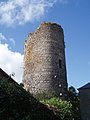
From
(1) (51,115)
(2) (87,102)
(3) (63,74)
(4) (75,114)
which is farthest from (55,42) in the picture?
(1) (51,115)

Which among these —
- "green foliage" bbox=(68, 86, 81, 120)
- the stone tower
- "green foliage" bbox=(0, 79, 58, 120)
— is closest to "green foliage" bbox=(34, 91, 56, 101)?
the stone tower

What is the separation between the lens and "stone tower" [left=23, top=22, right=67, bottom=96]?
23297 millimetres

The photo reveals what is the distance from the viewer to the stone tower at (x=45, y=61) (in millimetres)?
23297

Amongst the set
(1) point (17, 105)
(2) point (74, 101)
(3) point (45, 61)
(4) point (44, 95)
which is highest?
(3) point (45, 61)

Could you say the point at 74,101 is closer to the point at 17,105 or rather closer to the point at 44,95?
the point at 44,95

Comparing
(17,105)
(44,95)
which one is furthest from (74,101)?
(17,105)

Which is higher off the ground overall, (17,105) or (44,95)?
(44,95)

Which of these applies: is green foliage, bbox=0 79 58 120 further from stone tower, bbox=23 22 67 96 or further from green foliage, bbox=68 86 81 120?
stone tower, bbox=23 22 67 96

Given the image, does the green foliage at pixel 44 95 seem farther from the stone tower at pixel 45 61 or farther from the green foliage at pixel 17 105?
the green foliage at pixel 17 105

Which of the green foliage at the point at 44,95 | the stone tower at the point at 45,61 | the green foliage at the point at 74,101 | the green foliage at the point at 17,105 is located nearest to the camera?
the green foliage at the point at 17,105

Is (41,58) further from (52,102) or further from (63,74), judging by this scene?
(52,102)

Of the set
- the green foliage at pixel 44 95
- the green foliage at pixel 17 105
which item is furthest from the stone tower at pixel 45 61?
the green foliage at pixel 17 105

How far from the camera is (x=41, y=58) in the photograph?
950 inches

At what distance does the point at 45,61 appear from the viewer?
78.5 ft
